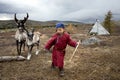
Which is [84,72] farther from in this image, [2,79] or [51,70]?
[2,79]

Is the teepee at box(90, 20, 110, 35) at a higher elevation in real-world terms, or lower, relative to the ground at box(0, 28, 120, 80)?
lower

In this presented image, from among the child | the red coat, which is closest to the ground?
the child

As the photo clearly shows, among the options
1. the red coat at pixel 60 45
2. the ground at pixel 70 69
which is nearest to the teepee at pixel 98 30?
the ground at pixel 70 69

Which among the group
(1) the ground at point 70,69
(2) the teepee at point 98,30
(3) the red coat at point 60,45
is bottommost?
(2) the teepee at point 98,30

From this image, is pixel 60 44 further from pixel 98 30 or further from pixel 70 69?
pixel 98 30

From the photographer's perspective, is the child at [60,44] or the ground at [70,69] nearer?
the ground at [70,69]

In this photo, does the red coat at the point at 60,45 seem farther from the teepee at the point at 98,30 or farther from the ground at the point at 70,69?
the teepee at the point at 98,30

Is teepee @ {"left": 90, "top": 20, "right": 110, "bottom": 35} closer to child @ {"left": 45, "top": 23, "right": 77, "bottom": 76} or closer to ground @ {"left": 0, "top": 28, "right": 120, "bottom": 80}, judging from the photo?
ground @ {"left": 0, "top": 28, "right": 120, "bottom": 80}

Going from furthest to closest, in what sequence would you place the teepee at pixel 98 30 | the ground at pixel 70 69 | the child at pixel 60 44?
1. the teepee at pixel 98 30
2. the child at pixel 60 44
3. the ground at pixel 70 69

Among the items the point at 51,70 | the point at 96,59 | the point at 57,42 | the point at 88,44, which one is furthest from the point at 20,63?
the point at 88,44

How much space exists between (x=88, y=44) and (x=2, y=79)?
388 inches

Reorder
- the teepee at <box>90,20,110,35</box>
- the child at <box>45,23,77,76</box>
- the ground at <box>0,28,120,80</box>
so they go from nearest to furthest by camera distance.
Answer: the ground at <box>0,28,120,80</box>, the child at <box>45,23,77,76</box>, the teepee at <box>90,20,110,35</box>

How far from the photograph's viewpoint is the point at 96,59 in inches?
459

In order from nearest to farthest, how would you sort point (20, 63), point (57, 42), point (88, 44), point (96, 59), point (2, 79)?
1. point (2, 79)
2. point (57, 42)
3. point (20, 63)
4. point (96, 59)
5. point (88, 44)
